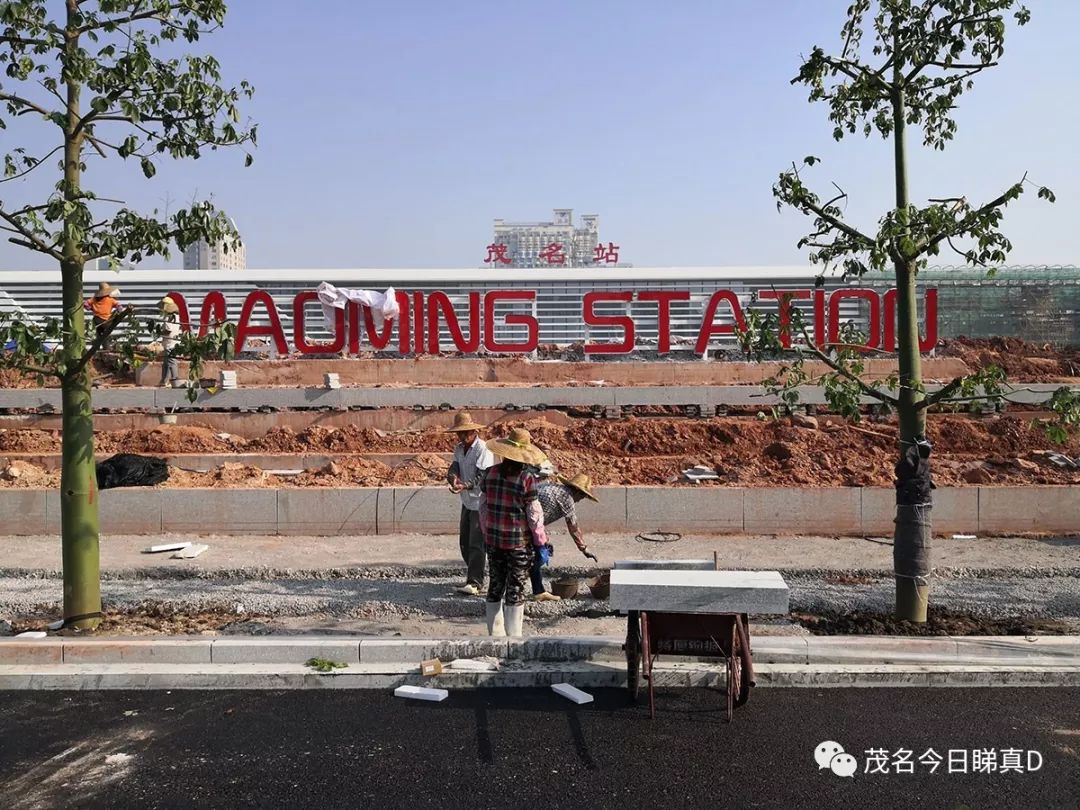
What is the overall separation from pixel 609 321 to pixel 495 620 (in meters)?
20.3

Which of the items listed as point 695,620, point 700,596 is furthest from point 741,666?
point 700,596

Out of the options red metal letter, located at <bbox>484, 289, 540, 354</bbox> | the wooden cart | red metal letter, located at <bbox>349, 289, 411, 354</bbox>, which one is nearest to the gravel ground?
the wooden cart

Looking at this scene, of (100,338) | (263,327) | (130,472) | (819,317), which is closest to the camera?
(100,338)

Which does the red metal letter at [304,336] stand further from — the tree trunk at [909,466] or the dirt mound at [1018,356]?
the tree trunk at [909,466]

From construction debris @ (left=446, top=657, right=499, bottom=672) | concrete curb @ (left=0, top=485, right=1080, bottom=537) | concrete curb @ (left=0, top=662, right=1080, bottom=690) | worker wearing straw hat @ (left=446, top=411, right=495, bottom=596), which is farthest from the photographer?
concrete curb @ (left=0, top=485, right=1080, bottom=537)

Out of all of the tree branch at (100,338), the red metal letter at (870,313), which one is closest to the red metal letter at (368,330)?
the red metal letter at (870,313)

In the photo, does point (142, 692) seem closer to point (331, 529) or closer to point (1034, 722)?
point (331, 529)

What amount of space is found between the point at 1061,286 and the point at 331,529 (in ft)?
87.3

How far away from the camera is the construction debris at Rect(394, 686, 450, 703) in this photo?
20.5 feet

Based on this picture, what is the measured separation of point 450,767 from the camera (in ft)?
17.1

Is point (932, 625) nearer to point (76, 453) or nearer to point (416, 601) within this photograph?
point (416, 601)

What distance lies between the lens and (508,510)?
6961 millimetres

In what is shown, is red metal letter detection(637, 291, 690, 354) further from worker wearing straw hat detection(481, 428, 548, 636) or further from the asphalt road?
the asphalt road

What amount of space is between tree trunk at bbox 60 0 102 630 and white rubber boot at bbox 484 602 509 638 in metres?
3.01
